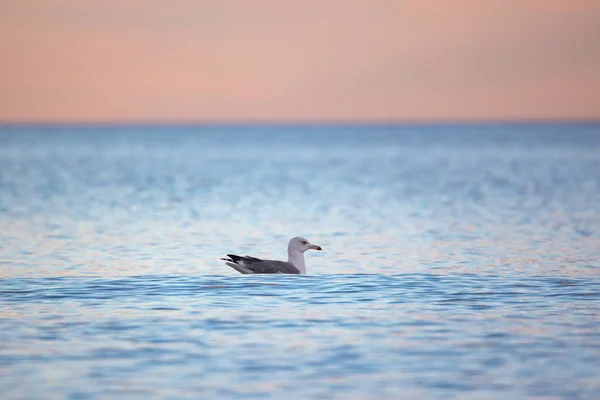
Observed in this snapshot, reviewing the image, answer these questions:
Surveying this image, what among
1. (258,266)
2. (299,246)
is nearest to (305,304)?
(258,266)

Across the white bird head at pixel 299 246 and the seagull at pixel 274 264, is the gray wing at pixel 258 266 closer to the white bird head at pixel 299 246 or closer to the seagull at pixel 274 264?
the seagull at pixel 274 264

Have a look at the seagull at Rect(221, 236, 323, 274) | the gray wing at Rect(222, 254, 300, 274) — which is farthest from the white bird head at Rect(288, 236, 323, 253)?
the gray wing at Rect(222, 254, 300, 274)

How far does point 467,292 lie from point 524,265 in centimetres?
325

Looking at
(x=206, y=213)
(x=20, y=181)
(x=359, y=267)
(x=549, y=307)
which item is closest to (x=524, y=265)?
(x=359, y=267)

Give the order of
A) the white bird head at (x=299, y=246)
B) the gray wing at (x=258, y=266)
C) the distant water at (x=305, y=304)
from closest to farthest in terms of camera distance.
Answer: the distant water at (x=305, y=304), the gray wing at (x=258, y=266), the white bird head at (x=299, y=246)

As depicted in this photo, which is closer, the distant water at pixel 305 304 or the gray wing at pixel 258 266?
the distant water at pixel 305 304

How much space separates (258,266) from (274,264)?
0.91ft

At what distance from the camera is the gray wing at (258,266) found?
1703cm

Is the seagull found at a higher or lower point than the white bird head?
lower

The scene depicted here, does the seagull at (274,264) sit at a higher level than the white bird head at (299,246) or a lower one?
lower

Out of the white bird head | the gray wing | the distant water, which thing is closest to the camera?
the distant water

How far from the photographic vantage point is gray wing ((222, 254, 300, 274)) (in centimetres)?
1703

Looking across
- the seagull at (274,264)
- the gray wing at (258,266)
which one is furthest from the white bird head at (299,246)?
the gray wing at (258,266)

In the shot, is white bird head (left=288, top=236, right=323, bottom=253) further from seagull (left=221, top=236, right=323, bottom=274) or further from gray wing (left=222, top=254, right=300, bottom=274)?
gray wing (left=222, top=254, right=300, bottom=274)
